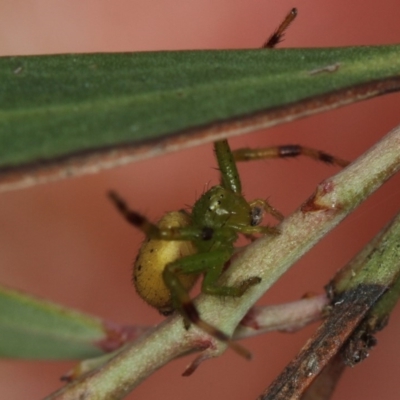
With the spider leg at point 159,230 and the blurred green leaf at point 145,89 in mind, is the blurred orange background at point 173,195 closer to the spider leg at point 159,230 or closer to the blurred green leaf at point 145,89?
the spider leg at point 159,230

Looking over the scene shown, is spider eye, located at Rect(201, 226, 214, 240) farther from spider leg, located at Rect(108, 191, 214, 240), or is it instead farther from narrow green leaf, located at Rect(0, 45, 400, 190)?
narrow green leaf, located at Rect(0, 45, 400, 190)

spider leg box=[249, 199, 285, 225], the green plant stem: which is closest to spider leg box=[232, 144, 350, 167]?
spider leg box=[249, 199, 285, 225]

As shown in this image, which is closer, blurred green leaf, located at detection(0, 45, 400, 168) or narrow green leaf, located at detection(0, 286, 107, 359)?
blurred green leaf, located at detection(0, 45, 400, 168)

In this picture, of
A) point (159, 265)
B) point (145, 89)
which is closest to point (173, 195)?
point (159, 265)

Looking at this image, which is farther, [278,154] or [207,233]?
[278,154]

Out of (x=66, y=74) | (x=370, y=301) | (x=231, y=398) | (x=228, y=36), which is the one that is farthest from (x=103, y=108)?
(x=228, y=36)

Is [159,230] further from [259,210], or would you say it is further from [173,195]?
[173,195]
